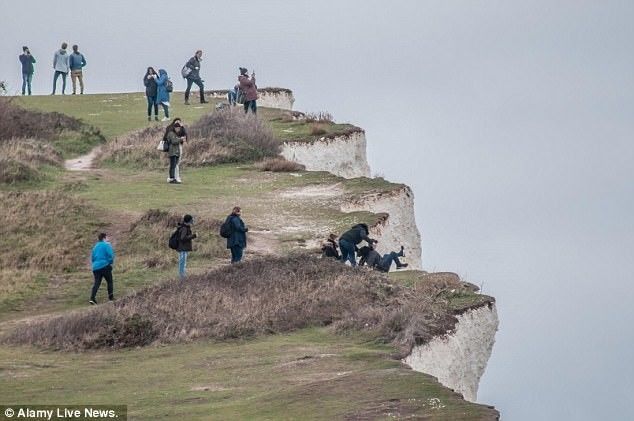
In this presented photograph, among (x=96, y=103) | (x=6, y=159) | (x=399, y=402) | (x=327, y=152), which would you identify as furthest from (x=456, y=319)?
(x=96, y=103)

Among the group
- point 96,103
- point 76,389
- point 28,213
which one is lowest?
point 76,389

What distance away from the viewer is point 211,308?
32156mm

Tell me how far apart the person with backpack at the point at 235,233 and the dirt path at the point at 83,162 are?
1595 centimetres

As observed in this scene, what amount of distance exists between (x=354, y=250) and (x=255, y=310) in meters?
7.87

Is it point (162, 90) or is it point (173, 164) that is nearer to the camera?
point (173, 164)

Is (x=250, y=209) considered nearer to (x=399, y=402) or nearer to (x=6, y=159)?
(x=6, y=159)

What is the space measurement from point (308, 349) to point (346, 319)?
252 cm

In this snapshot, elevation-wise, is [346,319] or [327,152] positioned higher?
[327,152]

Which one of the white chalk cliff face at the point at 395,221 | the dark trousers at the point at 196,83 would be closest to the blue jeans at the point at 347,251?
the white chalk cliff face at the point at 395,221

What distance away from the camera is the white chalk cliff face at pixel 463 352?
30625 millimetres

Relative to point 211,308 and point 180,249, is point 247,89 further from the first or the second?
point 211,308

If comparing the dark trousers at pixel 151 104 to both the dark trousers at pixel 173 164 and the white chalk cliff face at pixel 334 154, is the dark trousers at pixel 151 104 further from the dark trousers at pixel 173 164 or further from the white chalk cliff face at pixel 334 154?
the dark trousers at pixel 173 164

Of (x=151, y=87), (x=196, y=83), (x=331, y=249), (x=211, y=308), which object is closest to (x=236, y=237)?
(x=331, y=249)

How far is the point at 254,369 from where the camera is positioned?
2700 centimetres
